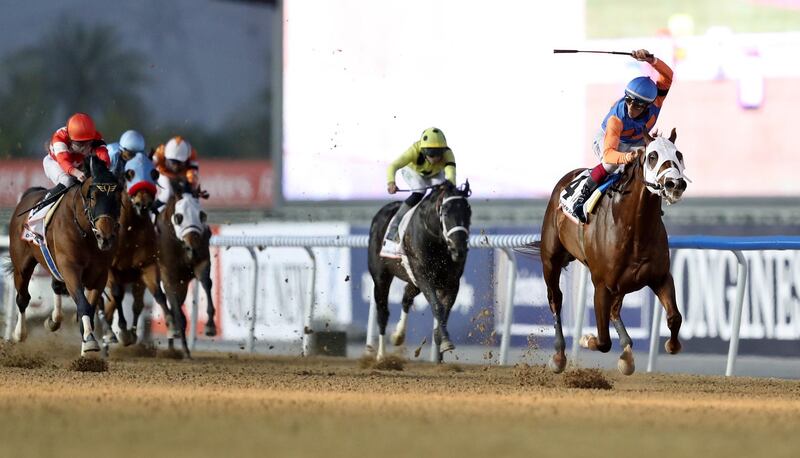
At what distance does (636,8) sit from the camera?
1608 centimetres

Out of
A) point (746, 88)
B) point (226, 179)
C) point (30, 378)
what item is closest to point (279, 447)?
point (30, 378)

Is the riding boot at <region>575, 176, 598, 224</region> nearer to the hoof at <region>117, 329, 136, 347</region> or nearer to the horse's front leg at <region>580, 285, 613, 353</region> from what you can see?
the horse's front leg at <region>580, 285, 613, 353</region>

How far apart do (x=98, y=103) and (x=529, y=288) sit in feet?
63.9

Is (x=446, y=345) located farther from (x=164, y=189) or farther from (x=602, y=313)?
(x=164, y=189)

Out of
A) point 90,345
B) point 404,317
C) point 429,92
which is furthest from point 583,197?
point 429,92

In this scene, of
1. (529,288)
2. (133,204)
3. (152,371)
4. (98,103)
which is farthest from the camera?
(98,103)

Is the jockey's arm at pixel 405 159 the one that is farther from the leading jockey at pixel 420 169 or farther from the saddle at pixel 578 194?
the saddle at pixel 578 194

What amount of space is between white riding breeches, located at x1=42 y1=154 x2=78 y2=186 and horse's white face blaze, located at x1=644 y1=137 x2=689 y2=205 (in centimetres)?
479

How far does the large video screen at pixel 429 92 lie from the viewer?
656 inches

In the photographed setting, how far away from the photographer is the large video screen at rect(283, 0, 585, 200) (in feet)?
54.6

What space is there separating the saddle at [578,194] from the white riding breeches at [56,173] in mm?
3817

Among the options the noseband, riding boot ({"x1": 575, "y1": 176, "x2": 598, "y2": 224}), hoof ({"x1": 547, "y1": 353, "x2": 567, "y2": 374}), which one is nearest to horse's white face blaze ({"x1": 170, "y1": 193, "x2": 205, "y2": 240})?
the noseband

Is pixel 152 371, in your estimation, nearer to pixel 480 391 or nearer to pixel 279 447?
pixel 480 391

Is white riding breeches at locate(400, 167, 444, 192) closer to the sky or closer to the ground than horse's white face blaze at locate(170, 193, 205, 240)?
closer to the sky
